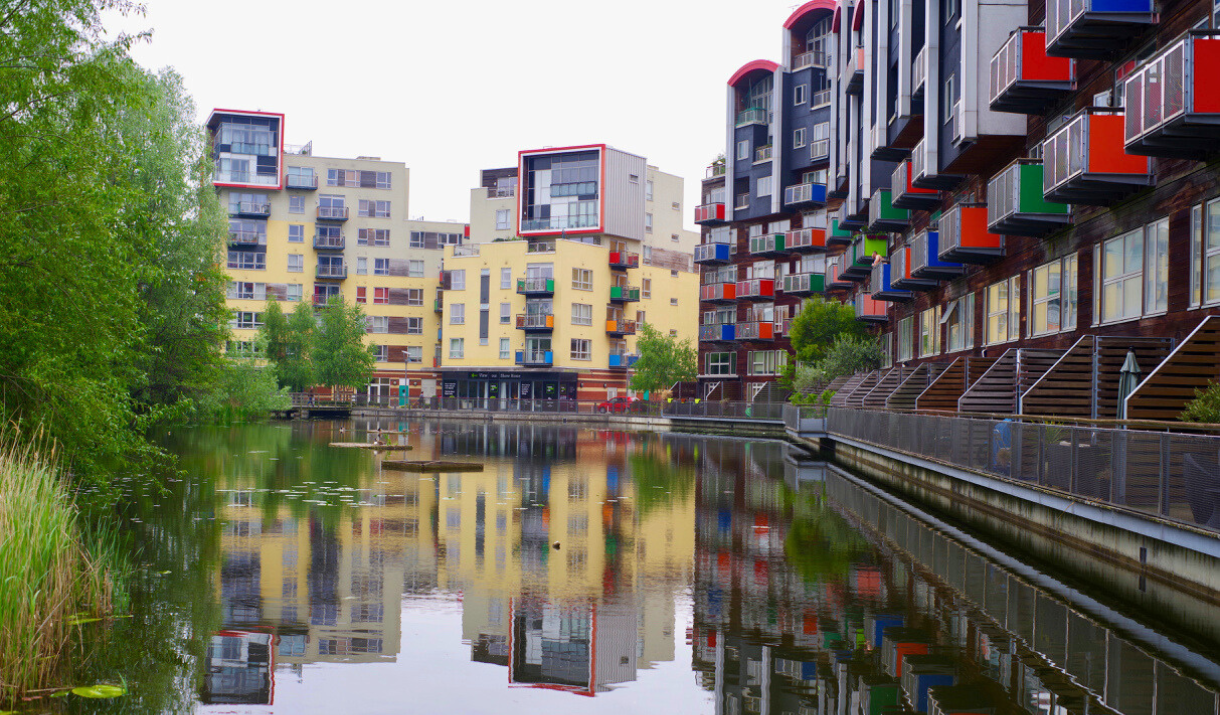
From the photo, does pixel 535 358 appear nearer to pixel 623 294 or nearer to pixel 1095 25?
Result: pixel 623 294

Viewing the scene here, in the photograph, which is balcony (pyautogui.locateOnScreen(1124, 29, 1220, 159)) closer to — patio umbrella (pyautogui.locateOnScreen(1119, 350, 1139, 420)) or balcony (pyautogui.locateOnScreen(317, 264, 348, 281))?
patio umbrella (pyautogui.locateOnScreen(1119, 350, 1139, 420))

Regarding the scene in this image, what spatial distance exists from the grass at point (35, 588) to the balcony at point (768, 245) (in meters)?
71.0

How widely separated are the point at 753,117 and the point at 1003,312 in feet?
171

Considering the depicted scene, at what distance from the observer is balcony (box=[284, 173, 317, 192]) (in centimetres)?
11019

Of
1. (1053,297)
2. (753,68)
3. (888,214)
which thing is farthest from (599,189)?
(1053,297)

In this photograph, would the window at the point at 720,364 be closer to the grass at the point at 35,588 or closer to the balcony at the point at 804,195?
the balcony at the point at 804,195

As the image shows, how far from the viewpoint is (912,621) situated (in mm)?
12109

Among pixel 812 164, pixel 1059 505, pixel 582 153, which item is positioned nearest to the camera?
pixel 1059 505

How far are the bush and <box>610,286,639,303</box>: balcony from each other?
86.8 m

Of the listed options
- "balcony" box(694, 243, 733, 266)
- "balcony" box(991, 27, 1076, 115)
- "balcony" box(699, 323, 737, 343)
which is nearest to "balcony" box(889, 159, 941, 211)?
"balcony" box(991, 27, 1076, 115)

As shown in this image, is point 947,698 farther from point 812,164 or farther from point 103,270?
point 812,164

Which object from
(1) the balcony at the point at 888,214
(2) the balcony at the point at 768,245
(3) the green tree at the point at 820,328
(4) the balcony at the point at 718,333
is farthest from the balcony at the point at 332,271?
(1) the balcony at the point at 888,214

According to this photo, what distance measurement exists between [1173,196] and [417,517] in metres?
14.3

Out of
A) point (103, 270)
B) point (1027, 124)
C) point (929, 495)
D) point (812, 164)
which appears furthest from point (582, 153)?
point (103, 270)
